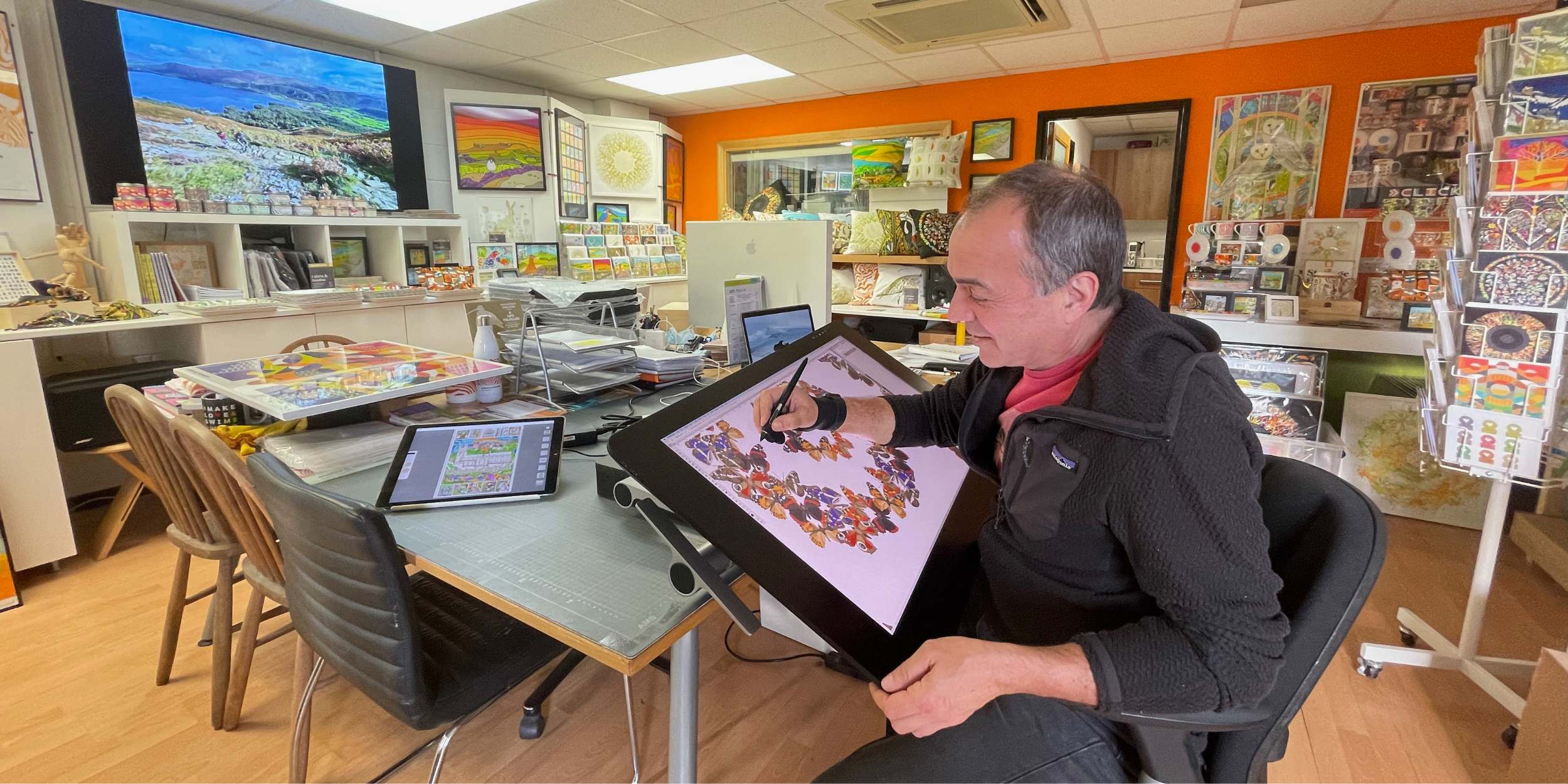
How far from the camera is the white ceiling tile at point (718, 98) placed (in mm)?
5508

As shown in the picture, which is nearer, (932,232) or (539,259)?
(932,232)

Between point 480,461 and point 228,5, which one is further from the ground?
point 228,5

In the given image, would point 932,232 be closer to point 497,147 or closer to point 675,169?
point 675,169

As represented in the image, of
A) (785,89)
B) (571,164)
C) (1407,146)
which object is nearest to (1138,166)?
(1407,146)

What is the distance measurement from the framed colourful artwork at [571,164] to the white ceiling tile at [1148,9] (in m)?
3.72

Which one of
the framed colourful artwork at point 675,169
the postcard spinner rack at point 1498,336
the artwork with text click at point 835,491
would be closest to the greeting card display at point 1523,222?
the postcard spinner rack at point 1498,336

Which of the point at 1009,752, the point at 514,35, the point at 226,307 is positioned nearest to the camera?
the point at 1009,752

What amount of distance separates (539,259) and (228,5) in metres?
2.22

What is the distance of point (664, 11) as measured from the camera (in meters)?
3.57

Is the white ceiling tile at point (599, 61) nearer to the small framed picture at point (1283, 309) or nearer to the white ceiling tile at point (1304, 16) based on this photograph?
the white ceiling tile at point (1304, 16)

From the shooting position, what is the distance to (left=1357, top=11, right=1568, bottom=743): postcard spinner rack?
1.70 metres

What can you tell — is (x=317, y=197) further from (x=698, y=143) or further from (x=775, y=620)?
(x=775, y=620)

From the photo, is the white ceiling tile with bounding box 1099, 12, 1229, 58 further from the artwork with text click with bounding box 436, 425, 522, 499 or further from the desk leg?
the desk leg

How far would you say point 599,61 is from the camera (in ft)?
15.2
